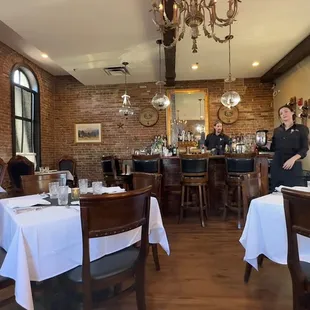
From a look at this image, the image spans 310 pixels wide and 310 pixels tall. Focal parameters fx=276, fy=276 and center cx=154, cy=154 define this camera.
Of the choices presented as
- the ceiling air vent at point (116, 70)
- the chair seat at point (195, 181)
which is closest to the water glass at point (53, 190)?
the chair seat at point (195, 181)

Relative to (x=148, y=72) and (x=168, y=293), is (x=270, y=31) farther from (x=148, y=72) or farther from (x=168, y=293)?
(x=168, y=293)

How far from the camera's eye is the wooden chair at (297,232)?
136 cm

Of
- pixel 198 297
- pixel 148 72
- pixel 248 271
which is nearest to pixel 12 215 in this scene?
pixel 198 297

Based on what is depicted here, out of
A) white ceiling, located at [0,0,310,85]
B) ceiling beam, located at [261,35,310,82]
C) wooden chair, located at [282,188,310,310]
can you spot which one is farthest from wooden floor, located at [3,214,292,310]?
ceiling beam, located at [261,35,310,82]

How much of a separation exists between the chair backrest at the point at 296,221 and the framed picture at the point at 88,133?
6602mm

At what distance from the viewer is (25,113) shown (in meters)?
6.43

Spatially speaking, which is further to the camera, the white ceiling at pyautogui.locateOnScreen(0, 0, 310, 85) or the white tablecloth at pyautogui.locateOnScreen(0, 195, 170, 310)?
the white ceiling at pyautogui.locateOnScreen(0, 0, 310, 85)

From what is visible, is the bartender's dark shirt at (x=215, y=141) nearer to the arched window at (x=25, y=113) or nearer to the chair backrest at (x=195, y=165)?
the chair backrest at (x=195, y=165)

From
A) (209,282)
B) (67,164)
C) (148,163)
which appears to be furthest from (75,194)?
(67,164)

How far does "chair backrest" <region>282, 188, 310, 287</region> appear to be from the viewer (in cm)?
135

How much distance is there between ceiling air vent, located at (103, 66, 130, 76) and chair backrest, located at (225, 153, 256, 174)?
3.23 metres

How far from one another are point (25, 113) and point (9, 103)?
0.81m

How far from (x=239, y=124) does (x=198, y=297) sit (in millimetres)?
5837

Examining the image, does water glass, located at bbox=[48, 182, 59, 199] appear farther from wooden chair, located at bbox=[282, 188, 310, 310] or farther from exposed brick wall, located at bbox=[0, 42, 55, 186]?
exposed brick wall, located at bbox=[0, 42, 55, 186]
